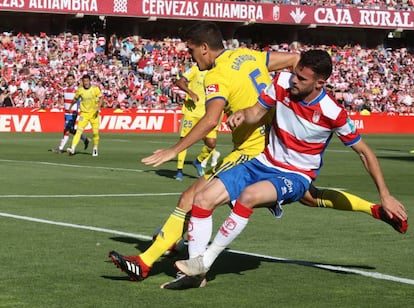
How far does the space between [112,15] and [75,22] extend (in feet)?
8.04

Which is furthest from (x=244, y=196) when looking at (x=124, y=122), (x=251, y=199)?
(x=124, y=122)

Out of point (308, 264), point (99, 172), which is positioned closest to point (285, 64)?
point (308, 264)

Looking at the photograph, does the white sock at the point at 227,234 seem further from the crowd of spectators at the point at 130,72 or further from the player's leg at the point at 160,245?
the crowd of spectators at the point at 130,72

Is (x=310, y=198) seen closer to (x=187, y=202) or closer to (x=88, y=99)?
(x=187, y=202)

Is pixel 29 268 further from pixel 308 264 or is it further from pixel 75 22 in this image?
pixel 75 22

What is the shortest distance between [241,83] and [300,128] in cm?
103

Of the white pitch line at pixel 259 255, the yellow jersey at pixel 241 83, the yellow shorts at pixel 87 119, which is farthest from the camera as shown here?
the yellow shorts at pixel 87 119

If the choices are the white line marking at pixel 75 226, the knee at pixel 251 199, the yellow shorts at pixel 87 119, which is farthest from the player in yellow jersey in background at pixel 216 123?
the yellow shorts at pixel 87 119

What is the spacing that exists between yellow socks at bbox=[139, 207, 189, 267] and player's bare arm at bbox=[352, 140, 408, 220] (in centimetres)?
152

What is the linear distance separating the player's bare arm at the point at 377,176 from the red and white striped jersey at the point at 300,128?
92 mm

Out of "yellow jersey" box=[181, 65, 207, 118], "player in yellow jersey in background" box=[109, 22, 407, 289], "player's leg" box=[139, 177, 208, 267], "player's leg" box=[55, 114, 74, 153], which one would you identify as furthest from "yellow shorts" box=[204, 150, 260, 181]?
"player's leg" box=[55, 114, 74, 153]

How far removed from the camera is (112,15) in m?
52.4

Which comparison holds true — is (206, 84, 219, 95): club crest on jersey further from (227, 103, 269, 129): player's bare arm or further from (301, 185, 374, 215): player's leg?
(301, 185, 374, 215): player's leg

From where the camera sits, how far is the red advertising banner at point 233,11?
5122cm
